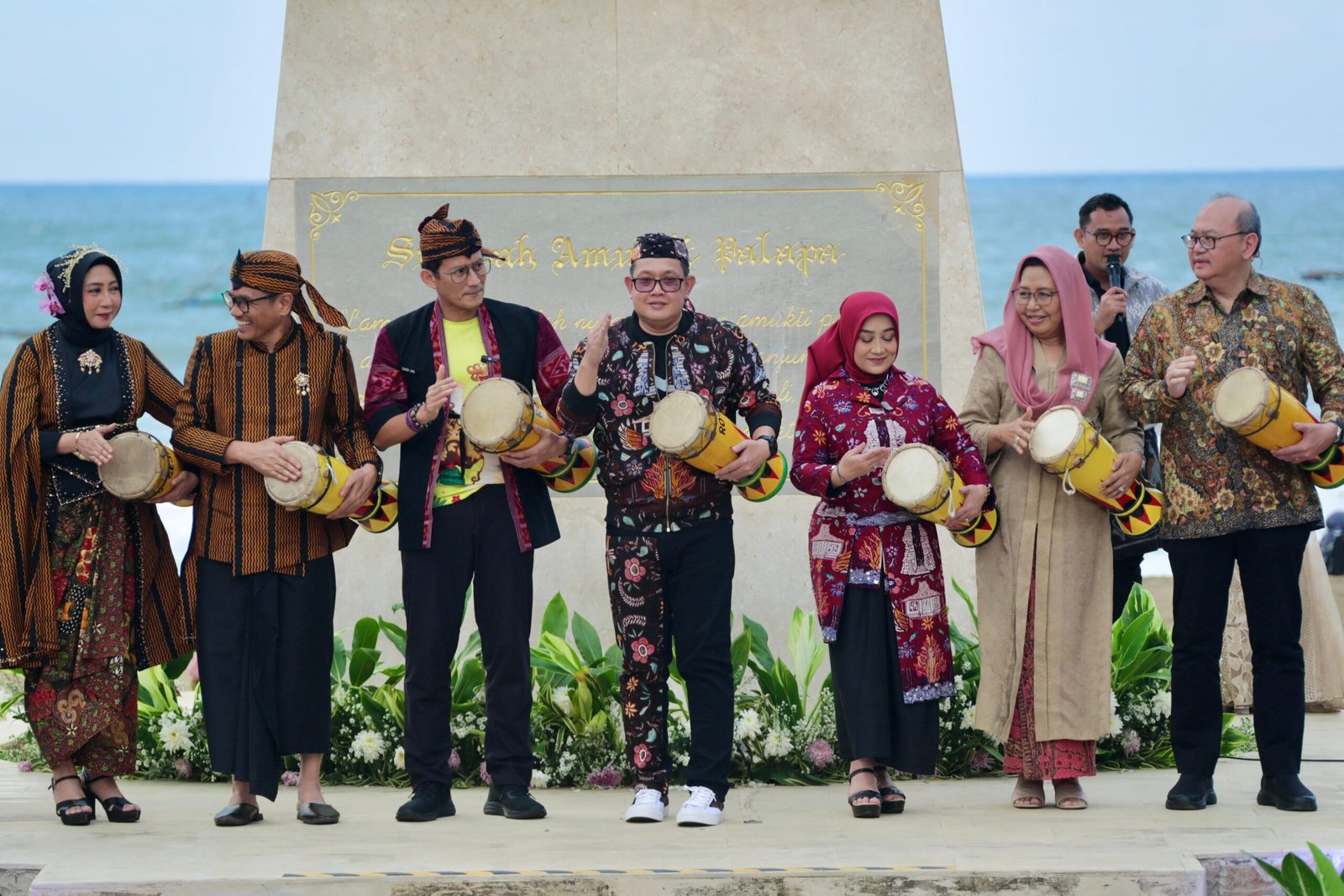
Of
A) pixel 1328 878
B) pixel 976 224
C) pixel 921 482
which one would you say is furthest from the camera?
pixel 976 224

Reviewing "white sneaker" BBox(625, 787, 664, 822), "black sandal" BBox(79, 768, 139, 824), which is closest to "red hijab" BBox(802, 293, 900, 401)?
"white sneaker" BBox(625, 787, 664, 822)

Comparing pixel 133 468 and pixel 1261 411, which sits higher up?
pixel 1261 411

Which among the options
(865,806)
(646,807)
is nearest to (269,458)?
(646,807)

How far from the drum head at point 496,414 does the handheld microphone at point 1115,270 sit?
225 centimetres

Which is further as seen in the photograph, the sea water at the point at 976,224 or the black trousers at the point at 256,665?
the sea water at the point at 976,224

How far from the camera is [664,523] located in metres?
4.55

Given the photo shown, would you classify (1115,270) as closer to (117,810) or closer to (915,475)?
(915,475)

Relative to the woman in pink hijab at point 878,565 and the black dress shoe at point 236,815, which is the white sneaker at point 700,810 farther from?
the black dress shoe at point 236,815

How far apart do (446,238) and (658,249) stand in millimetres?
608

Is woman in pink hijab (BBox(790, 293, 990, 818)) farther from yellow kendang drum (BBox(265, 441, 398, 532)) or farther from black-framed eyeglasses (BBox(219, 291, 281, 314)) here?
black-framed eyeglasses (BBox(219, 291, 281, 314))

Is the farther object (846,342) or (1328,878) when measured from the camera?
(846,342)

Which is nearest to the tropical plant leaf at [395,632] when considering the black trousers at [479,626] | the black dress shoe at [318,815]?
the black trousers at [479,626]

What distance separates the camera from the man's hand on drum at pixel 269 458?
4.47m

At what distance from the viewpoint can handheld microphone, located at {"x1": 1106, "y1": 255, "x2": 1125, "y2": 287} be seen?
5582 mm
